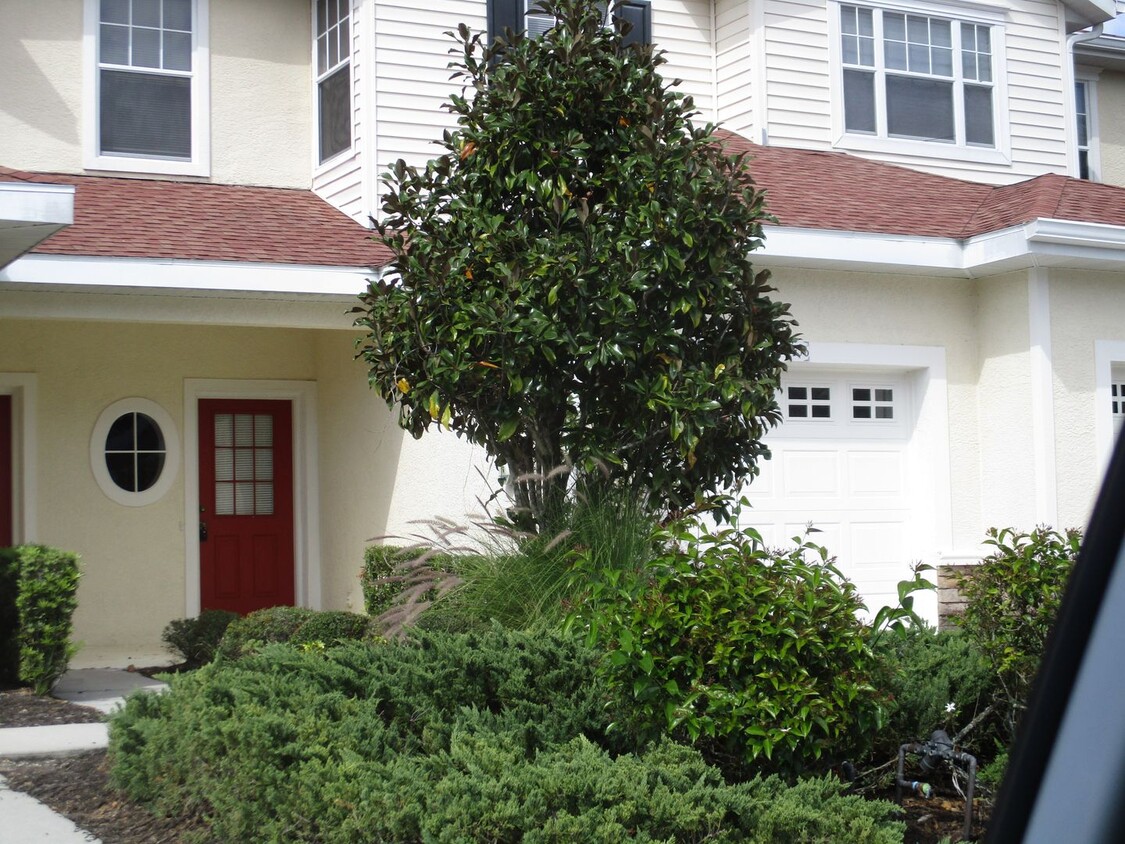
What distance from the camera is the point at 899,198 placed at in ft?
41.6

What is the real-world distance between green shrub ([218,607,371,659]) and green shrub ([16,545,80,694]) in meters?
1.18

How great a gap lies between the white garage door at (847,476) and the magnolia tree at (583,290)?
4.07m

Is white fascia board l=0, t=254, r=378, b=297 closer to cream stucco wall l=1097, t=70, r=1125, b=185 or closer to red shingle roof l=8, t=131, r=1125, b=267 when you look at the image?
red shingle roof l=8, t=131, r=1125, b=267

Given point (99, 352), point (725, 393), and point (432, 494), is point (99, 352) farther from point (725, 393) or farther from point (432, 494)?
point (725, 393)

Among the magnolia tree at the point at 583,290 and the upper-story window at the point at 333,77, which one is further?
the upper-story window at the point at 333,77

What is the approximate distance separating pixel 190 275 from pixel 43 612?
283cm

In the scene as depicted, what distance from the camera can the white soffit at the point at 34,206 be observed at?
27.0ft

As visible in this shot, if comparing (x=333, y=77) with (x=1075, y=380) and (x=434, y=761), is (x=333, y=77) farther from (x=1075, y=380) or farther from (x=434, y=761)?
(x=434, y=761)

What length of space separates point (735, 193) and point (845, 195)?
5405 millimetres

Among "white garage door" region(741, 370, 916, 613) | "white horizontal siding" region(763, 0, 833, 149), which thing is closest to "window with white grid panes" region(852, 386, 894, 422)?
"white garage door" region(741, 370, 916, 613)

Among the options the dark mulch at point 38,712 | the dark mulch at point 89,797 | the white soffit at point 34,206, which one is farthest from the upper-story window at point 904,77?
the dark mulch at point 89,797

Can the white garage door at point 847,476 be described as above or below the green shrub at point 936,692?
above

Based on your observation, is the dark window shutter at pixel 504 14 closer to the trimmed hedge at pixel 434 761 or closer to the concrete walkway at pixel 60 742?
the concrete walkway at pixel 60 742

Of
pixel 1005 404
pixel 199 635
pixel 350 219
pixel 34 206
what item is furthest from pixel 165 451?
pixel 1005 404
